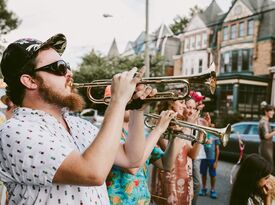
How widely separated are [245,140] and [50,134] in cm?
926

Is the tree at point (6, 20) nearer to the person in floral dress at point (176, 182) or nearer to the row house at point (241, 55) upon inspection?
the row house at point (241, 55)

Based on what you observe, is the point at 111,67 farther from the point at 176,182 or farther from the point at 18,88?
the point at 18,88

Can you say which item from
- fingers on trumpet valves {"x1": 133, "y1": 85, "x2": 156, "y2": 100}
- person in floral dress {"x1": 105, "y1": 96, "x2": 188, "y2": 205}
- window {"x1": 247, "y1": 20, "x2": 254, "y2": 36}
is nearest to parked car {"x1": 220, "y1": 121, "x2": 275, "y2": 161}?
person in floral dress {"x1": 105, "y1": 96, "x2": 188, "y2": 205}

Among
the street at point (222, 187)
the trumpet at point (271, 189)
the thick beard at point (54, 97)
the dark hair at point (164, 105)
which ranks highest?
the thick beard at point (54, 97)

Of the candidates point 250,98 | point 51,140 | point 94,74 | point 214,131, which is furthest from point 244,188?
point 94,74

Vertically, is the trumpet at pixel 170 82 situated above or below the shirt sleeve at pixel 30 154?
above

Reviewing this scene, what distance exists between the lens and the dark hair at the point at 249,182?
9.69 feet

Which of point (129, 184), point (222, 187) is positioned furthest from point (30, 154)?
point (222, 187)

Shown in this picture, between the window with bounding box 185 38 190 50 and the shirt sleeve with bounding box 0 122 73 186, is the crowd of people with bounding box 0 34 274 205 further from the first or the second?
the window with bounding box 185 38 190 50

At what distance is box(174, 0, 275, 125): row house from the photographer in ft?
85.4

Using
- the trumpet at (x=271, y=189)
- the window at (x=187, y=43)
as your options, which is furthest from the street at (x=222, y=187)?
the window at (x=187, y=43)

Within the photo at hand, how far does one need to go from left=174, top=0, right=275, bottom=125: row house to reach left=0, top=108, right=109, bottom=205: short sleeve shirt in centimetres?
2330

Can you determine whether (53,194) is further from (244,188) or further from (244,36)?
(244,36)

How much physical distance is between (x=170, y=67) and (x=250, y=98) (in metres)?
13.2
